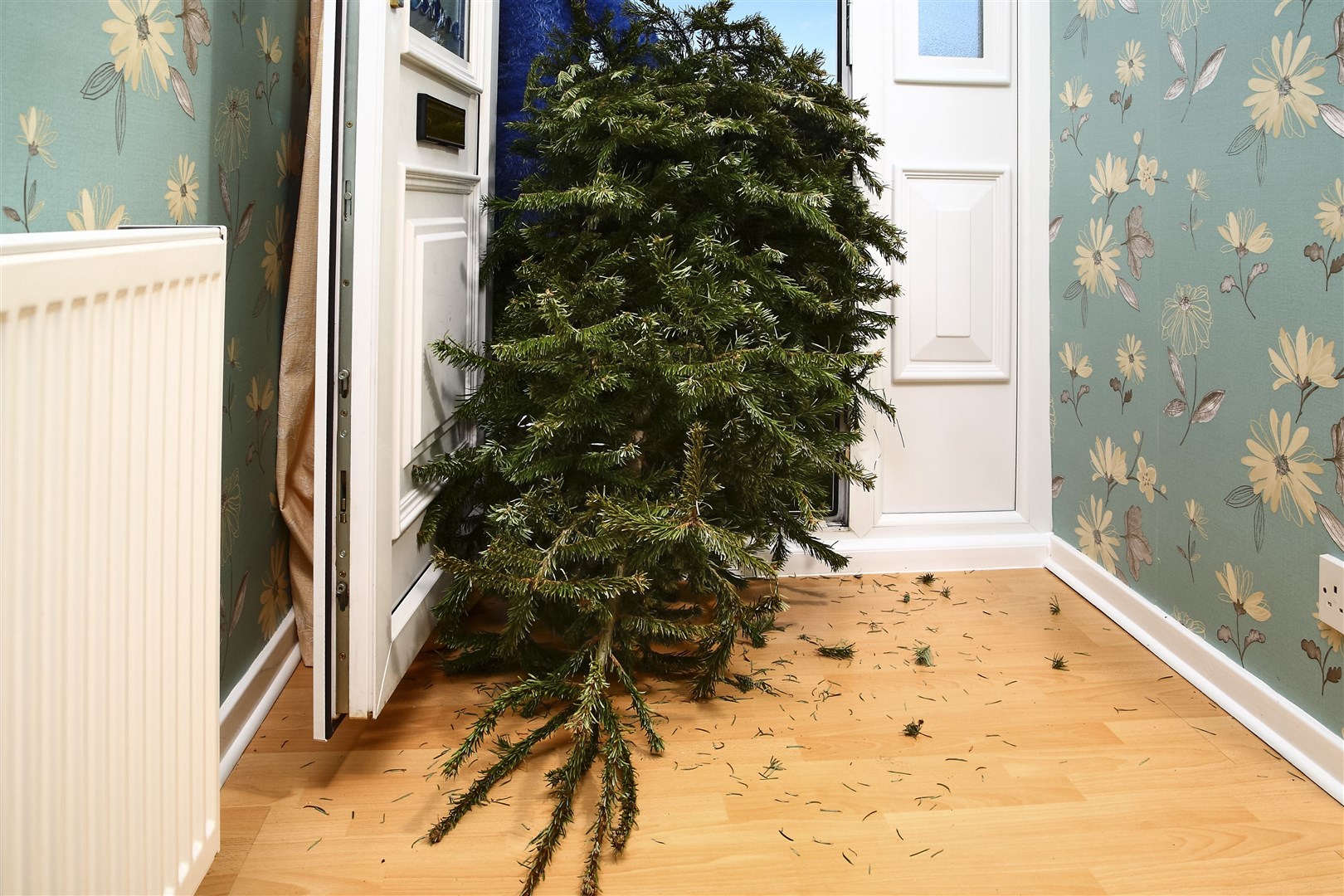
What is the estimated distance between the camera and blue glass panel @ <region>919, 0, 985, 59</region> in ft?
7.48

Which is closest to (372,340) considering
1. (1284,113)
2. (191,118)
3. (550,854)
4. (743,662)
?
(191,118)

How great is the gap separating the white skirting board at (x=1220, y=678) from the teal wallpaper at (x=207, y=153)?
159 centimetres

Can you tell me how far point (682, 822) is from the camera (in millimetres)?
1311

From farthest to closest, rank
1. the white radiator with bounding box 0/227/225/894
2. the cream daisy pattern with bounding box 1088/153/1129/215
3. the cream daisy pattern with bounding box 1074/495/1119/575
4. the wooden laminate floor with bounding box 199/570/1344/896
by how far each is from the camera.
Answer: the cream daisy pattern with bounding box 1074/495/1119/575 < the cream daisy pattern with bounding box 1088/153/1129/215 < the wooden laminate floor with bounding box 199/570/1344/896 < the white radiator with bounding box 0/227/225/894

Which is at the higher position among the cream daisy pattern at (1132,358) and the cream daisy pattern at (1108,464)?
the cream daisy pattern at (1132,358)

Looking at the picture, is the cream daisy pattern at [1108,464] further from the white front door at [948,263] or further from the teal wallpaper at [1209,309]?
the white front door at [948,263]

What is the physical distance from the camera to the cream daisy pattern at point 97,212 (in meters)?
1.00

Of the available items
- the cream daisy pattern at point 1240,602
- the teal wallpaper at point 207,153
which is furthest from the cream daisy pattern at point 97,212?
the cream daisy pattern at point 1240,602

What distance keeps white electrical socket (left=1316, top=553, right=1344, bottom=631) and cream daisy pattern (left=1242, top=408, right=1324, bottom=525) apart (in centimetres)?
8

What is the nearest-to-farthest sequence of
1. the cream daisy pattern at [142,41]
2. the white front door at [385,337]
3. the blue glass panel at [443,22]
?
the cream daisy pattern at [142,41] → the white front door at [385,337] → the blue glass panel at [443,22]

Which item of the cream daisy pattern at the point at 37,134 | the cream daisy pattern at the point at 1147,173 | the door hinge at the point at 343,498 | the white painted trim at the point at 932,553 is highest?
the cream daisy pattern at the point at 1147,173

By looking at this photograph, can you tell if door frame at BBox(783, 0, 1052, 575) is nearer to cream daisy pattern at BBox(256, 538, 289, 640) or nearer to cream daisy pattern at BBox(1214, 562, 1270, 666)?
cream daisy pattern at BBox(1214, 562, 1270, 666)

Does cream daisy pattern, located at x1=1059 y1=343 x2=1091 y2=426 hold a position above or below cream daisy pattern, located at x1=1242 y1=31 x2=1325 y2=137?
below

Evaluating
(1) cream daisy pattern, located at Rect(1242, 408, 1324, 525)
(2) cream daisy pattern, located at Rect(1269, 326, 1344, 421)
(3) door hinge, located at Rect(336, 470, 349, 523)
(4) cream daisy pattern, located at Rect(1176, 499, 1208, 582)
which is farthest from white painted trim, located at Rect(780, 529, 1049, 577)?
(3) door hinge, located at Rect(336, 470, 349, 523)
